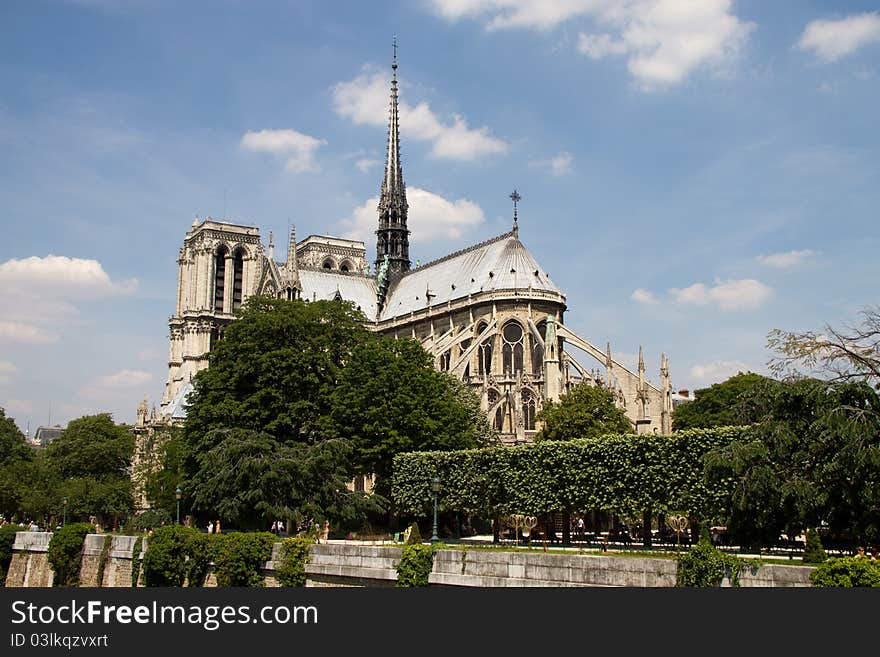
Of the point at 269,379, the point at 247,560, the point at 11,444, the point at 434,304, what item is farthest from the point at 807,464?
the point at 11,444

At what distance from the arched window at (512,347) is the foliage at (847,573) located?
178 feet

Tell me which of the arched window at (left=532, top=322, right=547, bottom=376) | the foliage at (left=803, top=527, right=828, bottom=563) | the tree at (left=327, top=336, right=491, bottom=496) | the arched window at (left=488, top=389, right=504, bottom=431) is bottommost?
the foliage at (left=803, top=527, right=828, bottom=563)

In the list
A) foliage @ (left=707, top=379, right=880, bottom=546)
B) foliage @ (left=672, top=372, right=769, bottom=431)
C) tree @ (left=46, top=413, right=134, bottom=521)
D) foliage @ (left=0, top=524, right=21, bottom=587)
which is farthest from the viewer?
tree @ (left=46, top=413, right=134, bottom=521)

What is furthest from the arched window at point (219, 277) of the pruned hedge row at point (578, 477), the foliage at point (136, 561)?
the foliage at point (136, 561)

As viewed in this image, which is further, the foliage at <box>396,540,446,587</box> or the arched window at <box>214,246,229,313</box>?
the arched window at <box>214,246,229,313</box>

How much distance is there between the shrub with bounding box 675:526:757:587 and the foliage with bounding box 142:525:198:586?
16566mm

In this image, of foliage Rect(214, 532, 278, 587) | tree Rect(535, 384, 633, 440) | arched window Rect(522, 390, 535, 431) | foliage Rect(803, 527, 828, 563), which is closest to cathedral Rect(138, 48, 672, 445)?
arched window Rect(522, 390, 535, 431)

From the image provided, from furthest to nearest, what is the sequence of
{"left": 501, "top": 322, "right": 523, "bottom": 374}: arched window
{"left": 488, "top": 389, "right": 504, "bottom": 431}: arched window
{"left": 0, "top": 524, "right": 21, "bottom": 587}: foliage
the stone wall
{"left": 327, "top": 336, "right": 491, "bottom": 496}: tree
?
{"left": 501, "top": 322, "right": 523, "bottom": 374}: arched window < {"left": 488, "top": 389, "right": 504, "bottom": 431}: arched window < {"left": 327, "top": 336, "right": 491, "bottom": 496}: tree < {"left": 0, "top": 524, "right": 21, "bottom": 587}: foliage < the stone wall

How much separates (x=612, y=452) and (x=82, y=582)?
2012 cm

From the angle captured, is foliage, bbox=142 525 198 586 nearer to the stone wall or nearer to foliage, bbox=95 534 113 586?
the stone wall

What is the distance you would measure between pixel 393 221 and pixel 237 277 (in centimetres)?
1948

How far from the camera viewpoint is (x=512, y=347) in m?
75.6

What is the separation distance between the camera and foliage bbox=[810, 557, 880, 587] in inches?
690

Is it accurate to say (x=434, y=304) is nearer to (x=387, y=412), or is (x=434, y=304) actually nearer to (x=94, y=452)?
(x=94, y=452)
